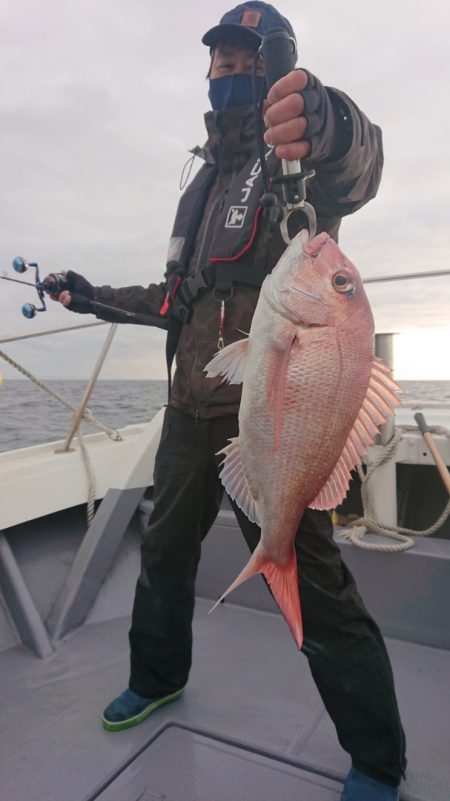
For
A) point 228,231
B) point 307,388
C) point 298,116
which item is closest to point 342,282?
point 307,388

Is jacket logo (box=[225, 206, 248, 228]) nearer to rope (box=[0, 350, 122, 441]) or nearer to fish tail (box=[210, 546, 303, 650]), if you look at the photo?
fish tail (box=[210, 546, 303, 650])

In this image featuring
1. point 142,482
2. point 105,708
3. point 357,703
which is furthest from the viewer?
point 142,482

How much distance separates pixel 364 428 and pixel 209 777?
138 centimetres

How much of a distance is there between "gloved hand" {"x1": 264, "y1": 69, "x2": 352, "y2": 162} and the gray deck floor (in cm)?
199

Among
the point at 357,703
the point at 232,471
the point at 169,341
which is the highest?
the point at 169,341

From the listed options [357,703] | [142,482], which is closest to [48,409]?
[142,482]

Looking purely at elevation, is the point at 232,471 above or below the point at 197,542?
above

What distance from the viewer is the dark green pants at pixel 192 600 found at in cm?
171

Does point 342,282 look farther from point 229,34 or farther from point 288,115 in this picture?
point 229,34

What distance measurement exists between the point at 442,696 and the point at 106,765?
1.42 metres

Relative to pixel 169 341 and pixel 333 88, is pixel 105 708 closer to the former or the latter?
pixel 169 341

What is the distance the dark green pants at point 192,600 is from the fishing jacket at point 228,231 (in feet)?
0.60

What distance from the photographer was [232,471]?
1556 mm

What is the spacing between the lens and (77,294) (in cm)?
234
